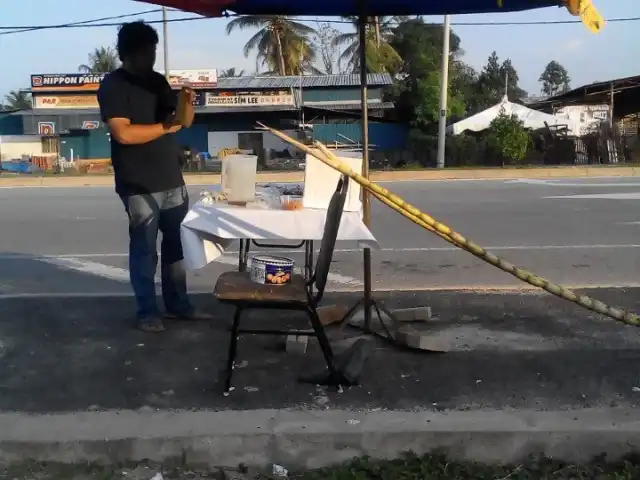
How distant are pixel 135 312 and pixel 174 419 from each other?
217 cm

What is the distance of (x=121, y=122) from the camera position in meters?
4.66

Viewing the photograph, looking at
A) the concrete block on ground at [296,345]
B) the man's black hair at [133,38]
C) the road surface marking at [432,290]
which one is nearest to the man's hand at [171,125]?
the man's black hair at [133,38]

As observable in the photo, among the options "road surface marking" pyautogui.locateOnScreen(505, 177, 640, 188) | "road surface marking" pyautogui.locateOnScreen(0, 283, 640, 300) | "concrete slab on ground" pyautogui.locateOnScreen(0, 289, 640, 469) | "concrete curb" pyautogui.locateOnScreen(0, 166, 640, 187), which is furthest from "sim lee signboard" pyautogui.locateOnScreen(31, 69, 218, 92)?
"concrete slab on ground" pyautogui.locateOnScreen(0, 289, 640, 469)

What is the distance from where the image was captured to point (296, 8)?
17.2ft

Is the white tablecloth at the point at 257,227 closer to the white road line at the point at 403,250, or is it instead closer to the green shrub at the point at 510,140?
the white road line at the point at 403,250

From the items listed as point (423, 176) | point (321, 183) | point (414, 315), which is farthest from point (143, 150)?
point (423, 176)

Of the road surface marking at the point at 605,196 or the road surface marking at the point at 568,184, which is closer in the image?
the road surface marking at the point at 605,196

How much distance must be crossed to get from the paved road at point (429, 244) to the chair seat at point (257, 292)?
2787mm

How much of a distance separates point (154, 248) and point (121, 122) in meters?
0.87

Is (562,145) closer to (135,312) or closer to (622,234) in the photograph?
(622,234)

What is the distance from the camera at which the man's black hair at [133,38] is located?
15.8 ft

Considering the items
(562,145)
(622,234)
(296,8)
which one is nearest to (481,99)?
(562,145)

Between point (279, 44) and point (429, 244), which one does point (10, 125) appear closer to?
point (279, 44)

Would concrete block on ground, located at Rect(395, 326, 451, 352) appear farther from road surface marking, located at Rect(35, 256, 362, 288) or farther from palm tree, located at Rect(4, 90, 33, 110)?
palm tree, located at Rect(4, 90, 33, 110)
